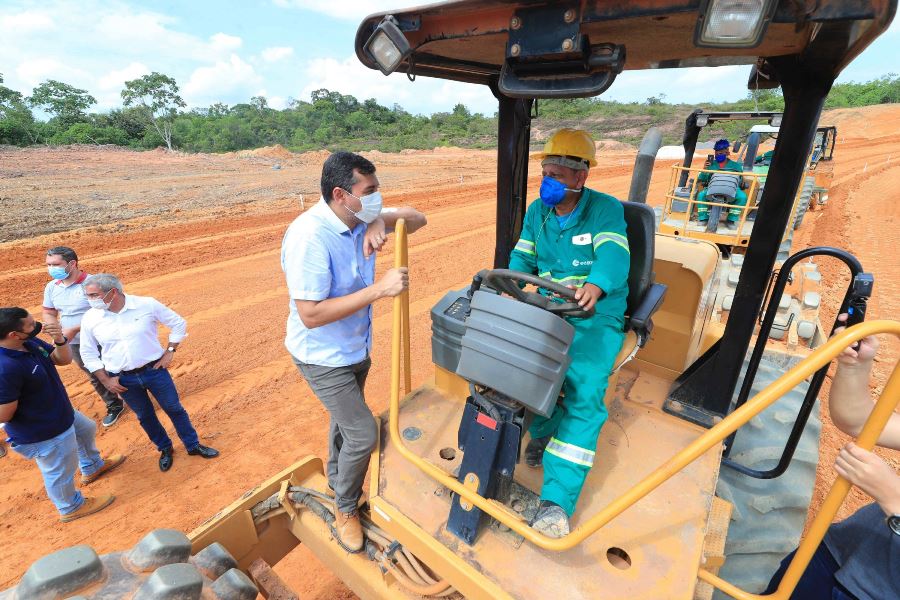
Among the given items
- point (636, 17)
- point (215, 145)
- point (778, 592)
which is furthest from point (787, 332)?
point (215, 145)

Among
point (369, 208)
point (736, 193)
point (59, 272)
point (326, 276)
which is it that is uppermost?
point (369, 208)

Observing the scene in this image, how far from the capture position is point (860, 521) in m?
1.71

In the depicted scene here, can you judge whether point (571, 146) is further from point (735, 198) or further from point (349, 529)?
point (735, 198)

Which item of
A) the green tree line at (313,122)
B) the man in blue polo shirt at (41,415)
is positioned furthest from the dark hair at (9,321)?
the green tree line at (313,122)

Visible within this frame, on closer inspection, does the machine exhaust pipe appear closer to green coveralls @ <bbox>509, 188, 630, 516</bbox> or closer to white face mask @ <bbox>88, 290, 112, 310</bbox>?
green coveralls @ <bbox>509, 188, 630, 516</bbox>

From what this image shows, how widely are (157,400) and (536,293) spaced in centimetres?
354

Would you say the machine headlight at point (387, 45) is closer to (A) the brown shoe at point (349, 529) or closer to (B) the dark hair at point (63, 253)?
(A) the brown shoe at point (349, 529)

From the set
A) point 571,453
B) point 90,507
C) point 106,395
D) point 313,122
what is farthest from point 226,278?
point 313,122

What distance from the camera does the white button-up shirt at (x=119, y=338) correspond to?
143 inches

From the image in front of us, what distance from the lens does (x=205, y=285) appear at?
26.2ft

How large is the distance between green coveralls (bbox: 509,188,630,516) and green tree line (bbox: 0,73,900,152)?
1158 inches

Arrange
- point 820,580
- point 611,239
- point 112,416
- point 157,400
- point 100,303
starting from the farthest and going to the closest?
point 112,416 < point 157,400 < point 100,303 < point 611,239 < point 820,580

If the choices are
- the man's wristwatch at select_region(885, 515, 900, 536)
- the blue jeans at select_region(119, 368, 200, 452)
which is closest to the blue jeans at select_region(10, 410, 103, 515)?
the blue jeans at select_region(119, 368, 200, 452)

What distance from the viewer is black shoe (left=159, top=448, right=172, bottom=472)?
13.3 feet
